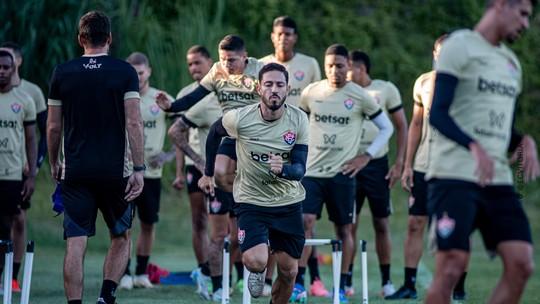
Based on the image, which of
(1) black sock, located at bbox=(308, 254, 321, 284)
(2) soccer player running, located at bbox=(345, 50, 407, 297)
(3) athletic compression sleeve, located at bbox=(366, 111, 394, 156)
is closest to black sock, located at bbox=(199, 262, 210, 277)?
(1) black sock, located at bbox=(308, 254, 321, 284)

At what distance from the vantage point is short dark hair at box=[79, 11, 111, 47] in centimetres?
919

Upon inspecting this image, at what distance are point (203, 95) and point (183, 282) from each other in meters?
2.99

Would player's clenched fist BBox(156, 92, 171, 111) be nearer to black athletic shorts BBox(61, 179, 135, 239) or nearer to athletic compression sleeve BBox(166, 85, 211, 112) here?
athletic compression sleeve BBox(166, 85, 211, 112)

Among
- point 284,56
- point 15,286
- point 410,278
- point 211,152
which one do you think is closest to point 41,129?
point 15,286

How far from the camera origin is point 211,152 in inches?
428

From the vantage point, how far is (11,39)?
1991 centimetres

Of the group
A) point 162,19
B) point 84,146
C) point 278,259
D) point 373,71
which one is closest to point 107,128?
point 84,146

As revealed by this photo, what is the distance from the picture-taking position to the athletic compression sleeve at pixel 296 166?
904cm

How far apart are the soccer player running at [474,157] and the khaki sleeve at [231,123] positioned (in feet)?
8.57

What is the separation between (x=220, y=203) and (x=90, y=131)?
3119 millimetres

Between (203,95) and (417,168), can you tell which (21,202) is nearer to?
(203,95)

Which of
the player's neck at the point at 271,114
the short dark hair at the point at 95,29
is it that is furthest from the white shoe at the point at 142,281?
the short dark hair at the point at 95,29

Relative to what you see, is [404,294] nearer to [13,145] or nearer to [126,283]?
[126,283]

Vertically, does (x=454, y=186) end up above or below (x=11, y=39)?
below
